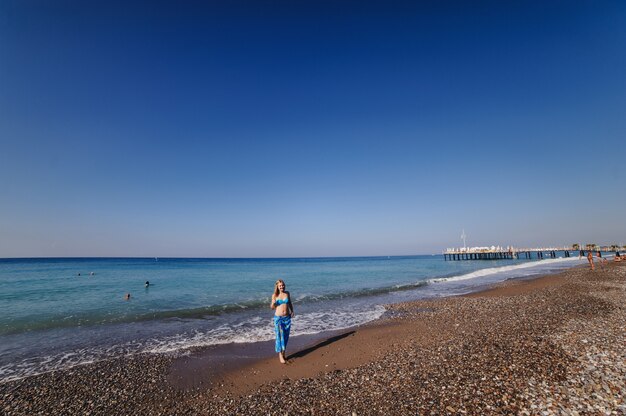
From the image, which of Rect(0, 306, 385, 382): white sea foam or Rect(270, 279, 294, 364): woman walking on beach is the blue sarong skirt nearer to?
Rect(270, 279, 294, 364): woman walking on beach

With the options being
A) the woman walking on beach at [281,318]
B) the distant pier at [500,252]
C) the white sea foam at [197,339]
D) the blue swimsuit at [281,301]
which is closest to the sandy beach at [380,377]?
the woman walking on beach at [281,318]

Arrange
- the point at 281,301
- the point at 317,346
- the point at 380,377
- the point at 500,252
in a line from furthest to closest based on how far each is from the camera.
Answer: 1. the point at 500,252
2. the point at 317,346
3. the point at 281,301
4. the point at 380,377

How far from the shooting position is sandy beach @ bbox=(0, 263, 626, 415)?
20.2ft

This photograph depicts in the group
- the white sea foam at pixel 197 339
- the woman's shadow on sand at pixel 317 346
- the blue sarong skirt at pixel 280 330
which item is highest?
the blue sarong skirt at pixel 280 330

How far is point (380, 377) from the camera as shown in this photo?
7.65 m

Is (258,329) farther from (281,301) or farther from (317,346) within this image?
(281,301)

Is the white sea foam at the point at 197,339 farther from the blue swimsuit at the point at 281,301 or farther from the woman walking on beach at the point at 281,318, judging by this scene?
Result: the blue swimsuit at the point at 281,301

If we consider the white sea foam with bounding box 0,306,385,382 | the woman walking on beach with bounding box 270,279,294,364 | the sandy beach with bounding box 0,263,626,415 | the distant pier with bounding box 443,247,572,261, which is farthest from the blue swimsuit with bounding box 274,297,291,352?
the distant pier with bounding box 443,247,572,261

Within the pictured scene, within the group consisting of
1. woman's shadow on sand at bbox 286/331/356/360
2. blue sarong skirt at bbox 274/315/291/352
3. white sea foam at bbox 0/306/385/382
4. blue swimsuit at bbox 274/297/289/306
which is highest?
blue swimsuit at bbox 274/297/289/306

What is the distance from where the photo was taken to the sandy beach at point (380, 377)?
243 inches

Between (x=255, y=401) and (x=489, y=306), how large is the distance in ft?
50.8

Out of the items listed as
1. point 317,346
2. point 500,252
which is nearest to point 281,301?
point 317,346

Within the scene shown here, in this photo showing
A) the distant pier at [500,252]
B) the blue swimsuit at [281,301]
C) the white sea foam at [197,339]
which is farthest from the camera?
the distant pier at [500,252]

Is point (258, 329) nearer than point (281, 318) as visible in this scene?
No
